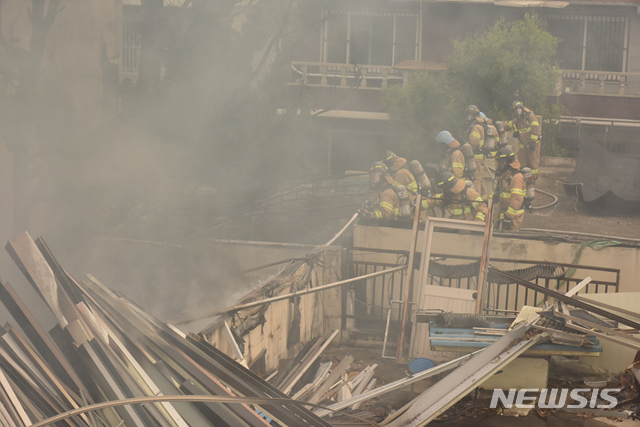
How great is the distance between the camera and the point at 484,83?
1137 centimetres

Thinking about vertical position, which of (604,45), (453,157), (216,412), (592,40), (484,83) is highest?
(592,40)

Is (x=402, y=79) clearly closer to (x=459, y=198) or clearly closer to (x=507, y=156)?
(x=507, y=156)

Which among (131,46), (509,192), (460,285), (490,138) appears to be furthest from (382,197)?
(131,46)

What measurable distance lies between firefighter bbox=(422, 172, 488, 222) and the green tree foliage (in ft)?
→ 13.1

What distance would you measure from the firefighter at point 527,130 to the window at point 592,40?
5903 mm

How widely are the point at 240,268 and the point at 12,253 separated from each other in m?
3.57

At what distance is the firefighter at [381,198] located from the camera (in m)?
7.56

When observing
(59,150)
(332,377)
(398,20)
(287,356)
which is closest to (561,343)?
(332,377)

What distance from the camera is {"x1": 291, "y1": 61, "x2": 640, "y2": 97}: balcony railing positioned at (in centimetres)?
1311

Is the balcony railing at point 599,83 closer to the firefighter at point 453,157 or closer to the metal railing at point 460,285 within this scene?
the firefighter at point 453,157

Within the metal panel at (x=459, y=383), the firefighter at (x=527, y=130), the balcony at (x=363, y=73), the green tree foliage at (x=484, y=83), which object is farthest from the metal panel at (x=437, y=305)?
the balcony at (x=363, y=73)

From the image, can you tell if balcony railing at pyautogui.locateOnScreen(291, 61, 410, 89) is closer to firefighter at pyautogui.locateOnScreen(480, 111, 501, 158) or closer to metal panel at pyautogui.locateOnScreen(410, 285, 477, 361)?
firefighter at pyautogui.locateOnScreen(480, 111, 501, 158)

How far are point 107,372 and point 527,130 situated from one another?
8465mm

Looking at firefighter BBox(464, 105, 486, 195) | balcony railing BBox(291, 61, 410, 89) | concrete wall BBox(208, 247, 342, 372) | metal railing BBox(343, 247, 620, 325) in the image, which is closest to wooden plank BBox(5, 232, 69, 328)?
concrete wall BBox(208, 247, 342, 372)
